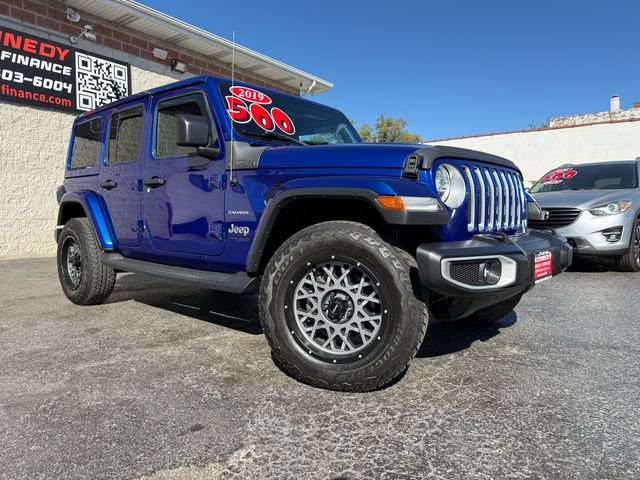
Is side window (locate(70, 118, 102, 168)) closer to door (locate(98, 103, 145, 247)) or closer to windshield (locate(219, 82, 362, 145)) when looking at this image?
door (locate(98, 103, 145, 247))

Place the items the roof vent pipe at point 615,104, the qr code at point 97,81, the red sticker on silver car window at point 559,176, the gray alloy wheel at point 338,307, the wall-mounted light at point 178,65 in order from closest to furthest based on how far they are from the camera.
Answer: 1. the gray alloy wheel at point 338,307
2. the red sticker on silver car window at point 559,176
3. the qr code at point 97,81
4. the wall-mounted light at point 178,65
5. the roof vent pipe at point 615,104

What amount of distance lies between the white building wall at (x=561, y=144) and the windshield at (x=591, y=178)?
10529mm

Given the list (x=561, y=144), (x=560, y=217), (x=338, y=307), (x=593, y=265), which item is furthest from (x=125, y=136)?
(x=561, y=144)

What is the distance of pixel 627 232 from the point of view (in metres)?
5.83

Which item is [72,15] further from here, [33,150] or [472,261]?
[472,261]

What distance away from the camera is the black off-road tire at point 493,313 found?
347 cm

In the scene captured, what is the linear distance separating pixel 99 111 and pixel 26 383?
→ 301cm

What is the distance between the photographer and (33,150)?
8.65m

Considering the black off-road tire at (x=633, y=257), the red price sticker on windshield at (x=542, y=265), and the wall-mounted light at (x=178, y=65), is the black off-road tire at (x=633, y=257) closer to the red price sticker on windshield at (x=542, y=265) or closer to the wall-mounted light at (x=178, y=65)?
the red price sticker on windshield at (x=542, y=265)

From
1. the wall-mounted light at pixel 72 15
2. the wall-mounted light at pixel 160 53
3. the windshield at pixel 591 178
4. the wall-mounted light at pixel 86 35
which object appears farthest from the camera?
the wall-mounted light at pixel 160 53

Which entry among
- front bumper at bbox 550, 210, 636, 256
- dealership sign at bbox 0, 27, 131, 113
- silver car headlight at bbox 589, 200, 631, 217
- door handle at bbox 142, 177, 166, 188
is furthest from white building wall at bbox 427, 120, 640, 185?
door handle at bbox 142, 177, 166, 188

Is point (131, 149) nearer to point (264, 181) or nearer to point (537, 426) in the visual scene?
point (264, 181)

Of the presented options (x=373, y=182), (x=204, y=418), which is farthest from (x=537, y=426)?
(x=204, y=418)

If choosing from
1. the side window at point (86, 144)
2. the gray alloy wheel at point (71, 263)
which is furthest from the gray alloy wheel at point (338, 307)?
the side window at point (86, 144)
